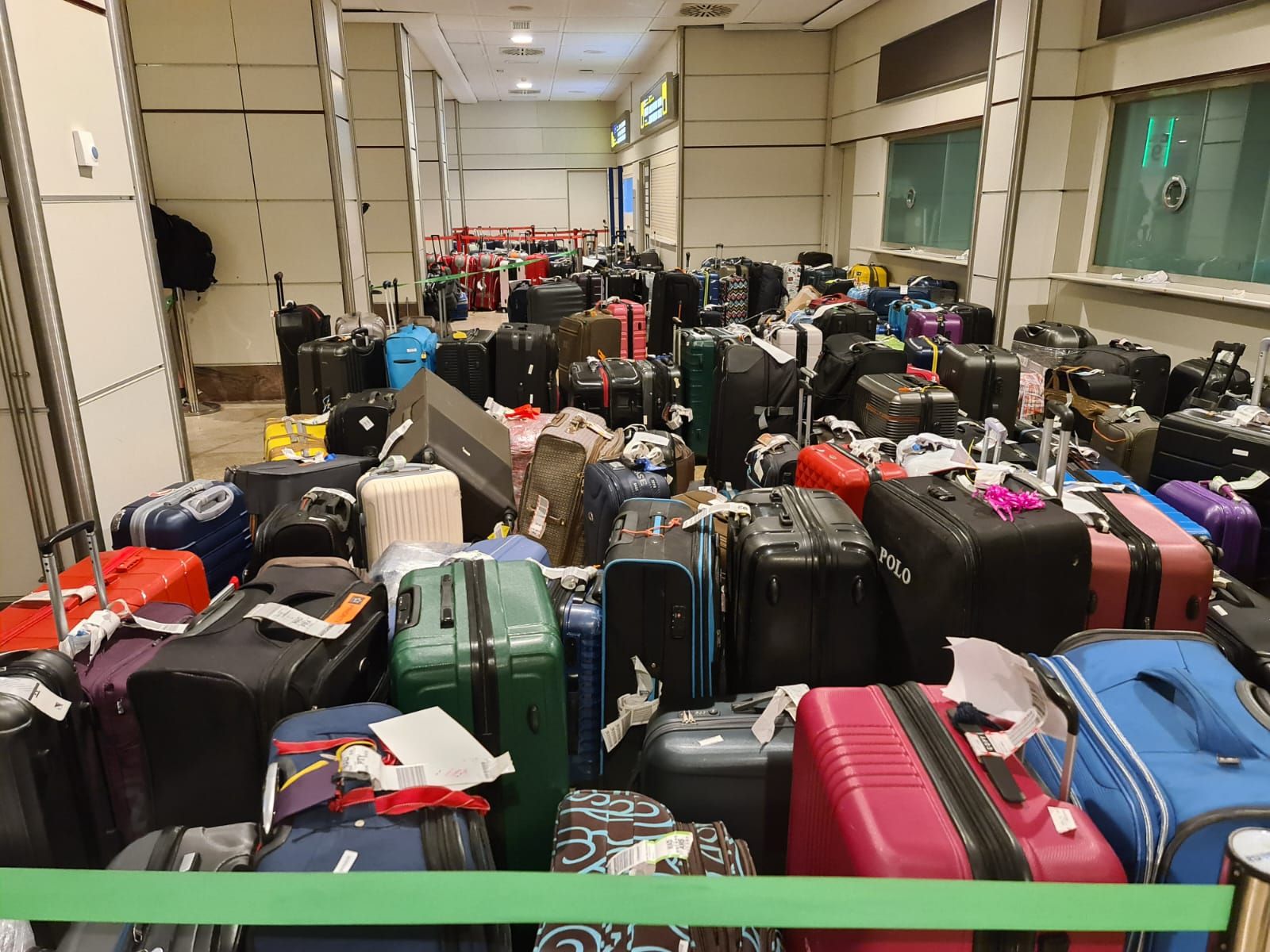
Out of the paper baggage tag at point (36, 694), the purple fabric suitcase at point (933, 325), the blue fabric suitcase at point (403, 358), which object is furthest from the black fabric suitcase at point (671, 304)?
the paper baggage tag at point (36, 694)

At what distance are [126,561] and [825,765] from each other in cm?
208

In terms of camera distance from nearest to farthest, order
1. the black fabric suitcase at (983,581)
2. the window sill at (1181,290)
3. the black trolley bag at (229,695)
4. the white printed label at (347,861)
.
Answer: the white printed label at (347,861) < the black trolley bag at (229,695) < the black fabric suitcase at (983,581) < the window sill at (1181,290)

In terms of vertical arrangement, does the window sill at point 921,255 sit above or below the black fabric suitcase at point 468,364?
above

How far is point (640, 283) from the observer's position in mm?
→ 9281

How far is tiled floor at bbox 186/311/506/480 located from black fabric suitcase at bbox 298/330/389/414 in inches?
33.9

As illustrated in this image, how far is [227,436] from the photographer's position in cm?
688

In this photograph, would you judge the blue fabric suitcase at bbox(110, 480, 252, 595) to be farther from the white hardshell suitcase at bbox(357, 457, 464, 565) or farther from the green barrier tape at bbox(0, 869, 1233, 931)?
the green barrier tape at bbox(0, 869, 1233, 931)

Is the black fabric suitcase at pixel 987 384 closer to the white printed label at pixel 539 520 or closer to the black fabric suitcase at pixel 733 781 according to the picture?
the white printed label at pixel 539 520

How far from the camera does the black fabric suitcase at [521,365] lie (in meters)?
5.52

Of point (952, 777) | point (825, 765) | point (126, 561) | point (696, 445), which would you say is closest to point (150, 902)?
point (825, 765)

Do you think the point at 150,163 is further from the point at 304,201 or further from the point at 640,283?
the point at 640,283

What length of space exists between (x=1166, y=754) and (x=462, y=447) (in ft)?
9.26

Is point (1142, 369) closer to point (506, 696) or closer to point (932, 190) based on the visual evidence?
point (506, 696)

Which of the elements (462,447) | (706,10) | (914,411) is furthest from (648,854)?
(706,10)
